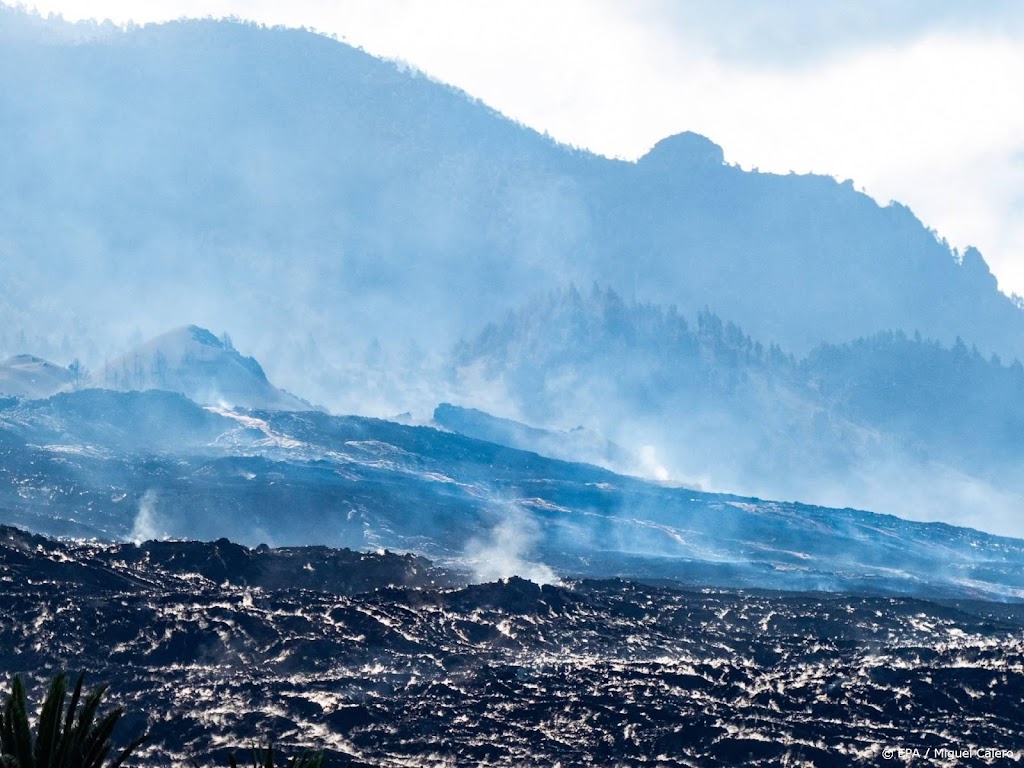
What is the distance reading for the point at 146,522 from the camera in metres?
184

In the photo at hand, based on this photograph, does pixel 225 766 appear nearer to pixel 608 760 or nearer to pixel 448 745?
pixel 448 745

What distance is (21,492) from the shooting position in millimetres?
185125

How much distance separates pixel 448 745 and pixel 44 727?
55.7 m

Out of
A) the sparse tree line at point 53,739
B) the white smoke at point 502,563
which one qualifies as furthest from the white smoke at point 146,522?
the sparse tree line at point 53,739

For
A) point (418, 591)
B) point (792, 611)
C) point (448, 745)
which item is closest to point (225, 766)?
point (448, 745)

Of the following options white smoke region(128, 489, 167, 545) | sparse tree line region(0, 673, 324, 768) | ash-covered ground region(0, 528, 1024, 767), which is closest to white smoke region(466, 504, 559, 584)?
ash-covered ground region(0, 528, 1024, 767)

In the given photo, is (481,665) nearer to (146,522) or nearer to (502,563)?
(502,563)

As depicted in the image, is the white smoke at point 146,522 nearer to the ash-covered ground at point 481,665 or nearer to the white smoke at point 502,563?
the white smoke at point 502,563

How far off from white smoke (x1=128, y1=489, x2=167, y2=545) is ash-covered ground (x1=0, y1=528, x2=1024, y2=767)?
39.2m

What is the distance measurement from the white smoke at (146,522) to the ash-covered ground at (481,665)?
129 ft

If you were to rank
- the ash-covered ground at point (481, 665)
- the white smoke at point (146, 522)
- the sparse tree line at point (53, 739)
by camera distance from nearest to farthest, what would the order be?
1. the sparse tree line at point (53, 739)
2. the ash-covered ground at point (481, 665)
3. the white smoke at point (146, 522)

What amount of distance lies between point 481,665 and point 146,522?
3421 inches

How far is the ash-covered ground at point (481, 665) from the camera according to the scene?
91125 millimetres

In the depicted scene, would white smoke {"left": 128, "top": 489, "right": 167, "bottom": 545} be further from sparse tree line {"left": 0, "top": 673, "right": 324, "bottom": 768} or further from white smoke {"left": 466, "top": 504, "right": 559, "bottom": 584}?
sparse tree line {"left": 0, "top": 673, "right": 324, "bottom": 768}
